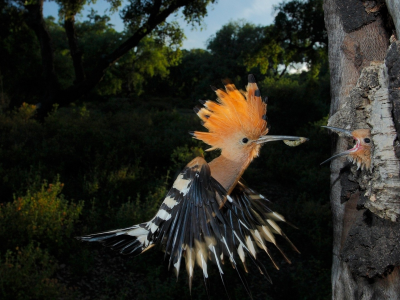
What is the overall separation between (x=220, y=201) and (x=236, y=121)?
43 cm

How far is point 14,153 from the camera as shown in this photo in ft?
24.5

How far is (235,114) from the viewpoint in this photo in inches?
72.2

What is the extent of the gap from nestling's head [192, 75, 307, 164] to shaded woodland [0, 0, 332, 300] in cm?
14

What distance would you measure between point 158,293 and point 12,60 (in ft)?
50.8

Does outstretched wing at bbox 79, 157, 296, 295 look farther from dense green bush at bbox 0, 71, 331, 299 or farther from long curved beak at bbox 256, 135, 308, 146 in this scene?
dense green bush at bbox 0, 71, 331, 299

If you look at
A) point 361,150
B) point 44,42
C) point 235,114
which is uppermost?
point 44,42

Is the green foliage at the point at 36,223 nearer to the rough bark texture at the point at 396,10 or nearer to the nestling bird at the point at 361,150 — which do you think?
the nestling bird at the point at 361,150

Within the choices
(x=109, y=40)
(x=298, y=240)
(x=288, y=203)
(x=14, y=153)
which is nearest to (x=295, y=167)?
(x=288, y=203)

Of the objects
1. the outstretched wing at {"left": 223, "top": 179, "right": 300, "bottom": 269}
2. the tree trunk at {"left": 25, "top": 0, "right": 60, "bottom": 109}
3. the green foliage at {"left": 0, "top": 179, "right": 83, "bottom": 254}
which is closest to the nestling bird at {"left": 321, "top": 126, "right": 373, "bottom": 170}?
the outstretched wing at {"left": 223, "top": 179, "right": 300, "bottom": 269}

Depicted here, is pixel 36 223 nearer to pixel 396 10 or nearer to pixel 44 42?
pixel 396 10

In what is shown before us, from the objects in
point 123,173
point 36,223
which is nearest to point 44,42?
point 123,173

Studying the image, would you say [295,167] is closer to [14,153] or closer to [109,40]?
[14,153]

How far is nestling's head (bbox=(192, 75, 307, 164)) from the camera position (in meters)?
1.81

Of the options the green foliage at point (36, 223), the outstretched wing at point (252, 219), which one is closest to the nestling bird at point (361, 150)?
the outstretched wing at point (252, 219)
